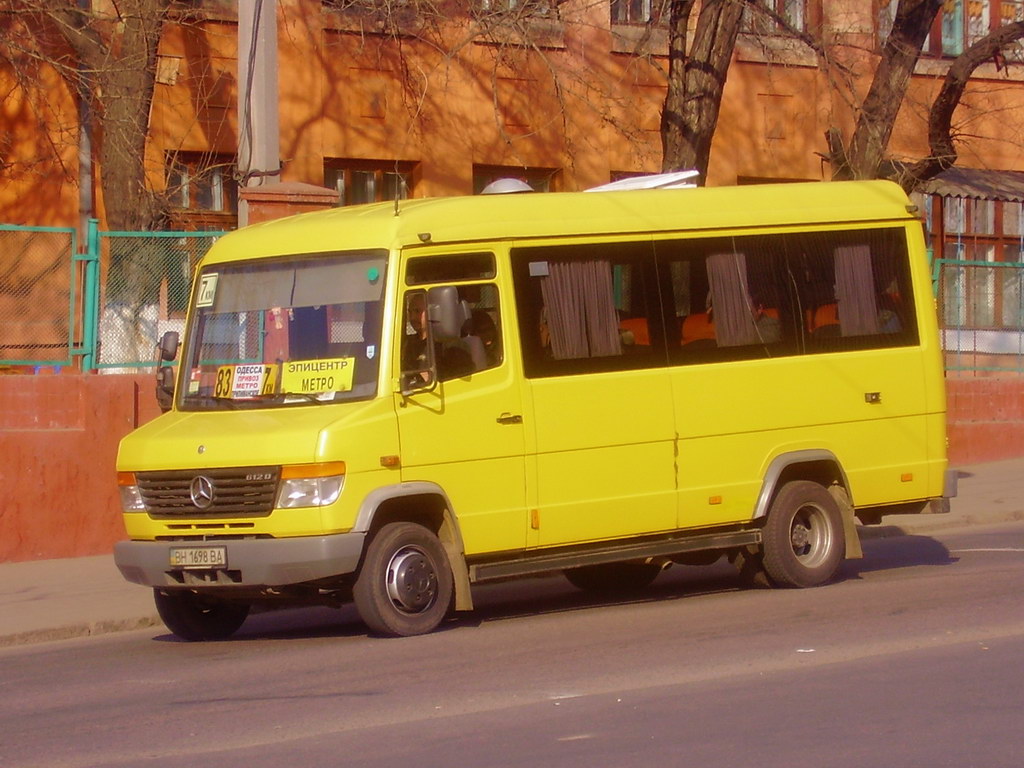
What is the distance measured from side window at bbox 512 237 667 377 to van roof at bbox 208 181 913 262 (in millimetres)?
164

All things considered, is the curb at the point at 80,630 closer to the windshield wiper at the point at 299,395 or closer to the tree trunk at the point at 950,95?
the windshield wiper at the point at 299,395

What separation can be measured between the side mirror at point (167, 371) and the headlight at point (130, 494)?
0.79m

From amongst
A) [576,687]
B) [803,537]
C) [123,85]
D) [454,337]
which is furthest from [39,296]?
[576,687]

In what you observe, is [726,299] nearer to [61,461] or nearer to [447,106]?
[61,461]

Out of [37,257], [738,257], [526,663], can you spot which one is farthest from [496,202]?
[37,257]

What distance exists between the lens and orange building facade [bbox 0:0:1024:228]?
20.3 metres

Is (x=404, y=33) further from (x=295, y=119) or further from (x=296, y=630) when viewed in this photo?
(x=296, y=630)

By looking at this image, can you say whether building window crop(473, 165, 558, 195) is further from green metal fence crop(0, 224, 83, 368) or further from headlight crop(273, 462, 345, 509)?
headlight crop(273, 462, 345, 509)

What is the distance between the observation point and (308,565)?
32.1ft

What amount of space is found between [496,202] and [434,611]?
269 centimetres

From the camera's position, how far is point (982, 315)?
A: 896 inches

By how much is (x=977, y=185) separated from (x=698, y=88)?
918 centimetres

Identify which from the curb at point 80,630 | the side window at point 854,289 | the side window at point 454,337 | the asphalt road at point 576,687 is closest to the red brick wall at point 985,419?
the side window at point 854,289

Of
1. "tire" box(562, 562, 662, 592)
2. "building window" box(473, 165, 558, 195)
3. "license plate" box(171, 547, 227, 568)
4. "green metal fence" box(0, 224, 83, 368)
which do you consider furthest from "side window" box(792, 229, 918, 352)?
Answer: "building window" box(473, 165, 558, 195)
